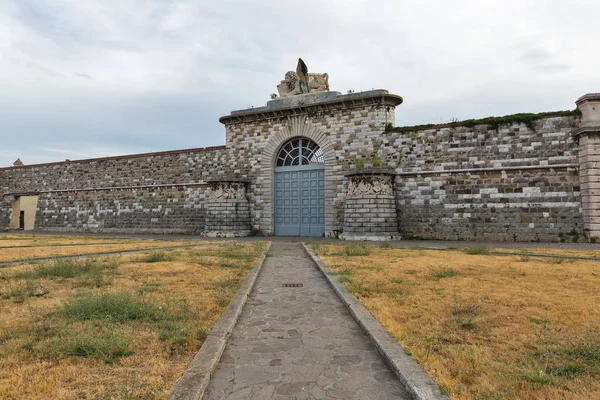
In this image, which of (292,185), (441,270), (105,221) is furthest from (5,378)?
(105,221)

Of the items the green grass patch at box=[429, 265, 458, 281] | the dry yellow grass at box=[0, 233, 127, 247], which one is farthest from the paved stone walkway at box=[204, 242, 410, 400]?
the dry yellow grass at box=[0, 233, 127, 247]

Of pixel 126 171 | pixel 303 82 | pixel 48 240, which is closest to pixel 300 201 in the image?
pixel 303 82

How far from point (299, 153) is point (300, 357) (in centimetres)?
1708

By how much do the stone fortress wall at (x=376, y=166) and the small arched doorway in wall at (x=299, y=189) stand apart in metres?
0.58

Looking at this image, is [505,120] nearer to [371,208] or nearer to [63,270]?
[371,208]

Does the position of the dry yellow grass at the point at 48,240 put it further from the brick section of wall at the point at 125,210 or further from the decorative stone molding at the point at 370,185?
the decorative stone molding at the point at 370,185

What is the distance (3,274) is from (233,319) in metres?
5.06

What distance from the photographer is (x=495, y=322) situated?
410cm

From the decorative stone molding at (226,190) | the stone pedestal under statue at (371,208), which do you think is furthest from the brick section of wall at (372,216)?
the decorative stone molding at (226,190)

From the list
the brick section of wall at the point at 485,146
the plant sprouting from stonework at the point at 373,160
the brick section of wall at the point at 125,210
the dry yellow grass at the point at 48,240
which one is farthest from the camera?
the brick section of wall at the point at 125,210

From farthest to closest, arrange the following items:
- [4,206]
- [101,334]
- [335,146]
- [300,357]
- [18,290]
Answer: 1. [4,206]
2. [335,146]
3. [18,290]
4. [101,334]
5. [300,357]

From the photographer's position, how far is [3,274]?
6.65m

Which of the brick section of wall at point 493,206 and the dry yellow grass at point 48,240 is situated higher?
the brick section of wall at point 493,206

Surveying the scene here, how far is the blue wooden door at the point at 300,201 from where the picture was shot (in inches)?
757
